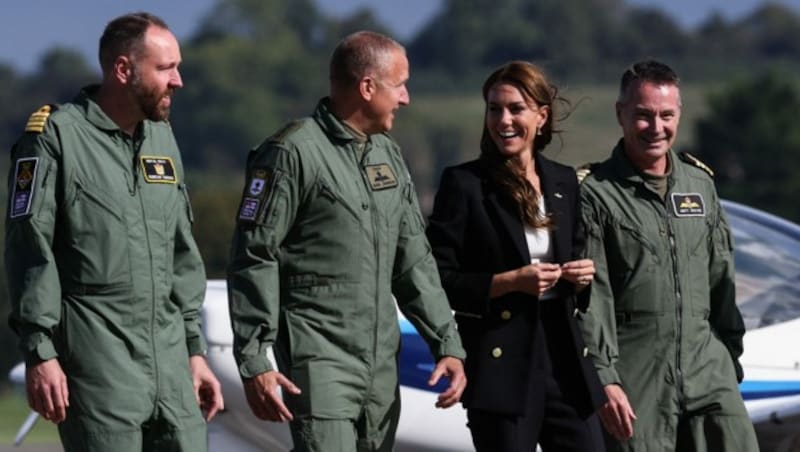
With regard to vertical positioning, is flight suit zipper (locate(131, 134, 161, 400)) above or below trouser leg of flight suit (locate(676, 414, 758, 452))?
above

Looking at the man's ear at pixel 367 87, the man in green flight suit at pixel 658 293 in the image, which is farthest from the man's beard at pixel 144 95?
the man in green flight suit at pixel 658 293

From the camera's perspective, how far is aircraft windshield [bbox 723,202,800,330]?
760 cm

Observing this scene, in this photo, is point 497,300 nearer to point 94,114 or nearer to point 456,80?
point 94,114

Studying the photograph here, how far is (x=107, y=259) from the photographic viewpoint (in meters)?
4.60

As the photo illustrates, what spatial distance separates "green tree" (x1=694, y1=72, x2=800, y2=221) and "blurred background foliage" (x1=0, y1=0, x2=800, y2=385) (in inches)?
2.9

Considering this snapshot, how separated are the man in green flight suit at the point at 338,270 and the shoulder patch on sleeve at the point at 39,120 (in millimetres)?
567

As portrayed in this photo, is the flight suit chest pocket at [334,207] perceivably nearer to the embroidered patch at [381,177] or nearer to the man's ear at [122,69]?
the embroidered patch at [381,177]

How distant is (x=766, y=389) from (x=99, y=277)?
3.44m

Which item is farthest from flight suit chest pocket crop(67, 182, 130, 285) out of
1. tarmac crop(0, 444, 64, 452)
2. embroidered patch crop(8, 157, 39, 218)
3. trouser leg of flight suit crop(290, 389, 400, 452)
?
tarmac crop(0, 444, 64, 452)

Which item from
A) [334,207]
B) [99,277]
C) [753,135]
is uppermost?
[334,207]

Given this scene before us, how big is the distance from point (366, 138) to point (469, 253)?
19.2 inches

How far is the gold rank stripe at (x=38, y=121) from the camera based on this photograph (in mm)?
4570

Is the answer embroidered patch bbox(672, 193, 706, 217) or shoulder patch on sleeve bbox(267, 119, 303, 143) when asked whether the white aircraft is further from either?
shoulder patch on sleeve bbox(267, 119, 303, 143)

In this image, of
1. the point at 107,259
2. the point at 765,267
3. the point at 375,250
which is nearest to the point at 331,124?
the point at 375,250
